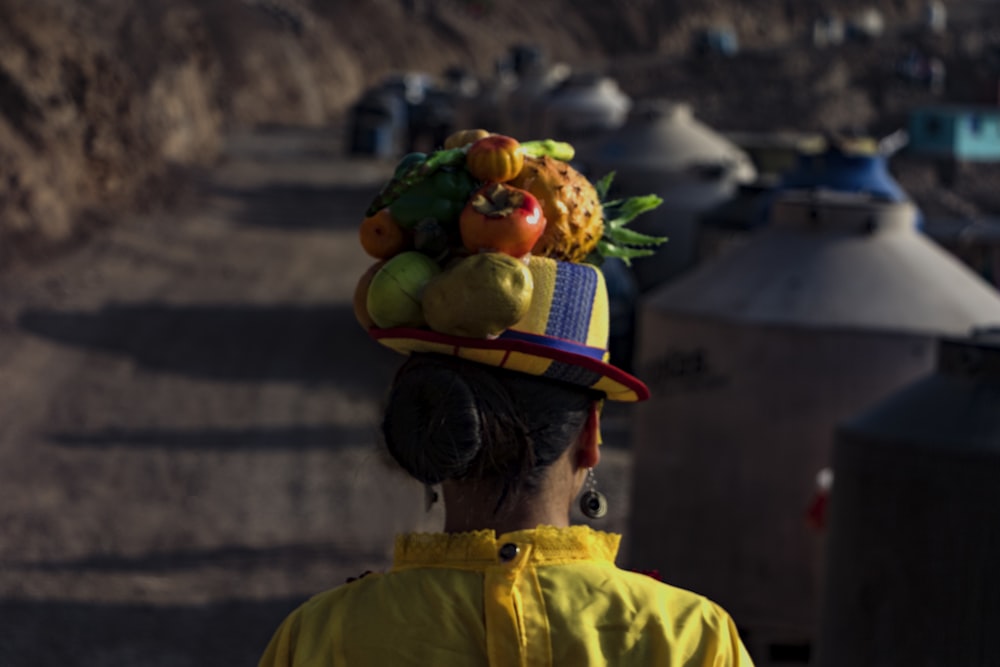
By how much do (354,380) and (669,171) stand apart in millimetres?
4063

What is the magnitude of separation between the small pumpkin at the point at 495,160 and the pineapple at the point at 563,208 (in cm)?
5

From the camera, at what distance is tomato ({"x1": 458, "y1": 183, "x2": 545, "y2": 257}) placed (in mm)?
2281

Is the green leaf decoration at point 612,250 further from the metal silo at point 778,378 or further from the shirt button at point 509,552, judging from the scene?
the metal silo at point 778,378

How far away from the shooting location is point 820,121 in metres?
40.5

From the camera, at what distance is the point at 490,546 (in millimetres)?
2229

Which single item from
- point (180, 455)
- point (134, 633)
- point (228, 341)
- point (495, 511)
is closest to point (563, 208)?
point (495, 511)

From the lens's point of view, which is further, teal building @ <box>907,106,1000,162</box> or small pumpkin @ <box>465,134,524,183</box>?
teal building @ <box>907,106,1000,162</box>

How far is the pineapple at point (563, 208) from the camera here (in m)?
2.42

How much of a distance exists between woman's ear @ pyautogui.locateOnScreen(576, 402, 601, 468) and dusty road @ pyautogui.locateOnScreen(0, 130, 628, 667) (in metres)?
2.01

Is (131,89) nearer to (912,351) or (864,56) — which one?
(912,351)

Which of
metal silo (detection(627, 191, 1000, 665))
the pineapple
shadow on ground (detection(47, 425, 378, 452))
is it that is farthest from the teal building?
the pineapple

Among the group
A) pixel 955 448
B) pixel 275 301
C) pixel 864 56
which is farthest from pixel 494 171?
pixel 864 56

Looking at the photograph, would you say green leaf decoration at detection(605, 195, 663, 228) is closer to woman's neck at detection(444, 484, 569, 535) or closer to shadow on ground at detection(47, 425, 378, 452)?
woman's neck at detection(444, 484, 569, 535)

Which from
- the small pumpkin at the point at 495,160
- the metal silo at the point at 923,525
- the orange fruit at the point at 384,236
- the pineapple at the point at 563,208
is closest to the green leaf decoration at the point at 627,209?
the pineapple at the point at 563,208
